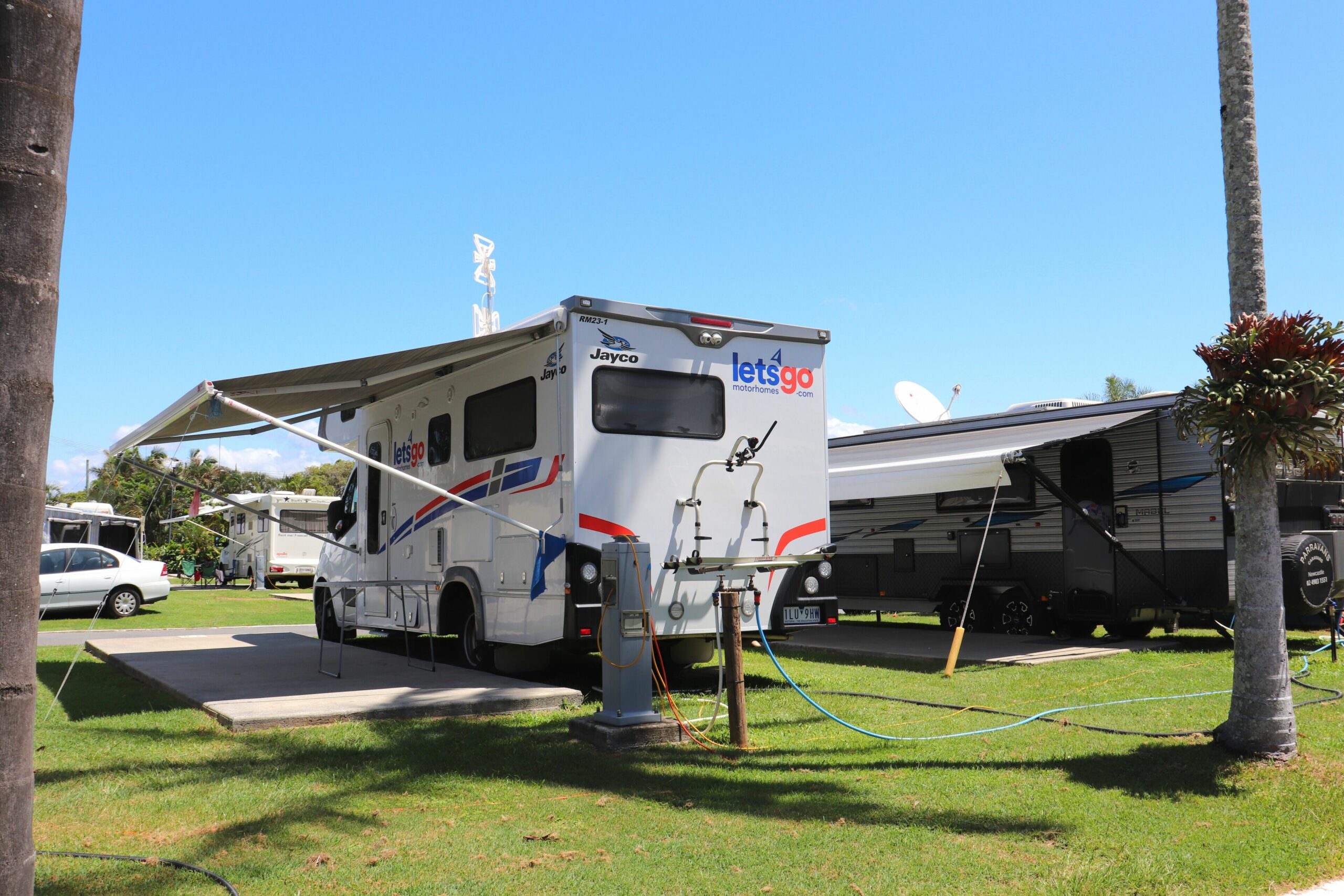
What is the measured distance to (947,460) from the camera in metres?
11.0

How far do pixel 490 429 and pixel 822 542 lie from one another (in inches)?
113

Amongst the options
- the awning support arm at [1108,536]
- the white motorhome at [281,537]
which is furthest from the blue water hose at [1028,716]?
the white motorhome at [281,537]

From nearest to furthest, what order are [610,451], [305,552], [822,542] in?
[610,451] → [822,542] → [305,552]

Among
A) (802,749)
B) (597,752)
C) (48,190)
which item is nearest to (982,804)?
(802,749)

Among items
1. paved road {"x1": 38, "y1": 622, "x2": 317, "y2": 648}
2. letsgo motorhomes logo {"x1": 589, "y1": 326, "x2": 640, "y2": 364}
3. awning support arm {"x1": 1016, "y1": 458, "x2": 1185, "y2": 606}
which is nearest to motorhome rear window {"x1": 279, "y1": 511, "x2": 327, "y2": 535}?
paved road {"x1": 38, "y1": 622, "x2": 317, "y2": 648}

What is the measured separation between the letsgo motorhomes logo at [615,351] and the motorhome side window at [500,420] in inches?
25.7

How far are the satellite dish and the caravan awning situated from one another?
885cm

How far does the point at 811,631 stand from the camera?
44.1 ft

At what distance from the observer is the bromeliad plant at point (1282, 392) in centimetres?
525

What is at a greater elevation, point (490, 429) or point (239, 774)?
point (490, 429)

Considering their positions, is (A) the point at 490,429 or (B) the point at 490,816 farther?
(A) the point at 490,429

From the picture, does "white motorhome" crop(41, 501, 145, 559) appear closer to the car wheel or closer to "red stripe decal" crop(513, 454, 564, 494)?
the car wheel

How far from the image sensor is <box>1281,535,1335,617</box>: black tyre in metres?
10.3

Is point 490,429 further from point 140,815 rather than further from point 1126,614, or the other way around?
point 1126,614
